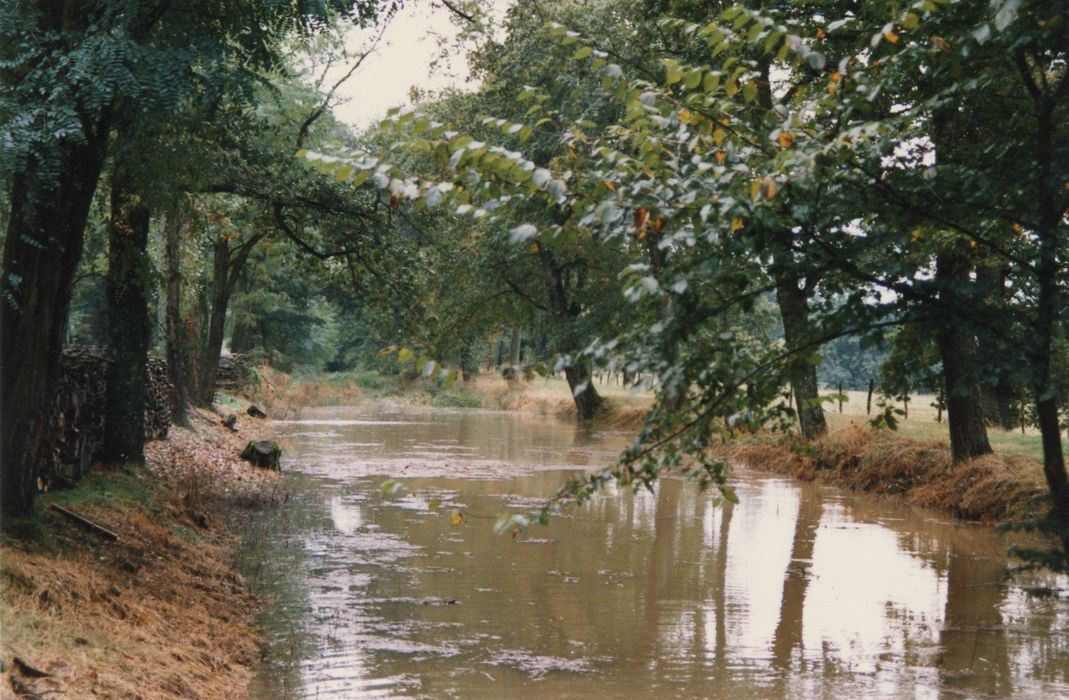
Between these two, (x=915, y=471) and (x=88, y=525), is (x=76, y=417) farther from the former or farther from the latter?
(x=915, y=471)

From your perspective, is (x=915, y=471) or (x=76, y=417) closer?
(x=76, y=417)

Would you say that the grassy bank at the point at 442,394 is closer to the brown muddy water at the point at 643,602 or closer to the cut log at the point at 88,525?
the brown muddy water at the point at 643,602

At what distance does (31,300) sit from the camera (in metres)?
7.54

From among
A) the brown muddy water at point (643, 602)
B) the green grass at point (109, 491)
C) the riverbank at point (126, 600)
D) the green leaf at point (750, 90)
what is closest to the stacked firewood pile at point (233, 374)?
the brown muddy water at point (643, 602)

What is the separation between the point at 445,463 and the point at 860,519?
31.1ft

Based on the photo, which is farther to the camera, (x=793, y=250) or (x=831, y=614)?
(x=831, y=614)

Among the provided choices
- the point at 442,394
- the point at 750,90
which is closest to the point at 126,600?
the point at 750,90

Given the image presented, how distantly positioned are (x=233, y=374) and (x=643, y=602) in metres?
28.0

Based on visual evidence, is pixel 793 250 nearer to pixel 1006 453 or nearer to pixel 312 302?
pixel 1006 453

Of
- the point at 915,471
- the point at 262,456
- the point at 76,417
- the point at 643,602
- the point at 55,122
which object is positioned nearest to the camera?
the point at 55,122

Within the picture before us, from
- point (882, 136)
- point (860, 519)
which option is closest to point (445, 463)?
point (860, 519)

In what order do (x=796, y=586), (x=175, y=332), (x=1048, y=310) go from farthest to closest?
1. (x=175, y=332)
2. (x=796, y=586)
3. (x=1048, y=310)

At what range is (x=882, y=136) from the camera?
439cm

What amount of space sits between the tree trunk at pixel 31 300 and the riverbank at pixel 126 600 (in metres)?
0.52
